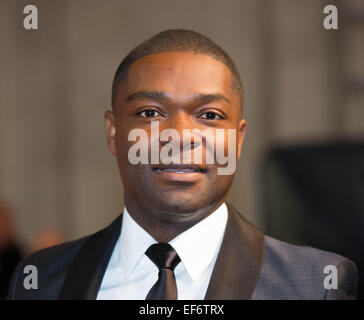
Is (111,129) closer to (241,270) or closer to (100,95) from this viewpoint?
(241,270)

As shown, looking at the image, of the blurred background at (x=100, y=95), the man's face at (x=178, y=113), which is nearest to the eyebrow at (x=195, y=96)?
the man's face at (x=178, y=113)

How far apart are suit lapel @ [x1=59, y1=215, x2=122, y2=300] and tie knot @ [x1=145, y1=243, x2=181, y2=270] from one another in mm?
97

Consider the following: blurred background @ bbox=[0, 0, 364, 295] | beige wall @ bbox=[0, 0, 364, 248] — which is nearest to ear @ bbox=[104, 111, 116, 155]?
blurred background @ bbox=[0, 0, 364, 295]

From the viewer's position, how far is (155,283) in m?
0.79

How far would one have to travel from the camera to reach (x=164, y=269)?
2.59 ft

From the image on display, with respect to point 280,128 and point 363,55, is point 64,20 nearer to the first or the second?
point 280,128

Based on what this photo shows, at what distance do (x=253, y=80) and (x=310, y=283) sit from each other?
2.56m

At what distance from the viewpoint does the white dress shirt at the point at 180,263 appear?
79cm

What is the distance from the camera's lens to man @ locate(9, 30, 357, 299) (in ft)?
2.41

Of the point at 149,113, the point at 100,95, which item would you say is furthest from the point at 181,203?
the point at 100,95

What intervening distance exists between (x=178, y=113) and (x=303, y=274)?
0.28 meters

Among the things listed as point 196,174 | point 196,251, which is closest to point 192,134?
point 196,174

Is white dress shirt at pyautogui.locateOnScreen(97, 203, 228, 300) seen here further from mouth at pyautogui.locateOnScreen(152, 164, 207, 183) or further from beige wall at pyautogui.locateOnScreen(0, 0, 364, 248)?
beige wall at pyautogui.locateOnScreen(0, 0, 364, 248)

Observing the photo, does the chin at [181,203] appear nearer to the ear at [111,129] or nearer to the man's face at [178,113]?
the man's face at [178,113]
